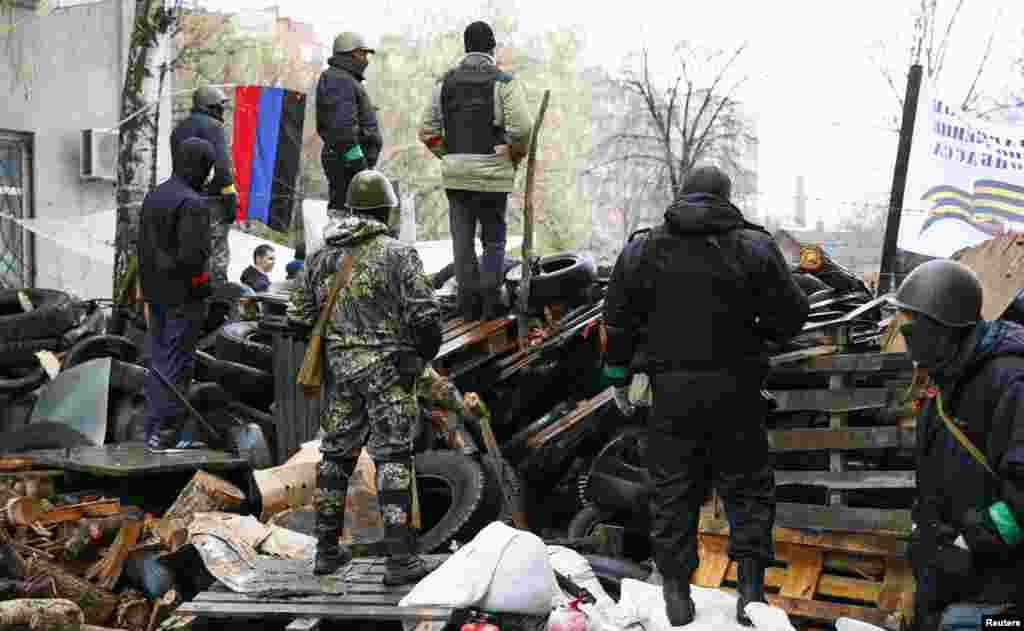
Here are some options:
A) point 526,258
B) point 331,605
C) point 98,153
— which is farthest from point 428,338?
point 98,153

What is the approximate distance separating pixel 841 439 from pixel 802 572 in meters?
0.75

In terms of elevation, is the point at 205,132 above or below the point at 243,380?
above

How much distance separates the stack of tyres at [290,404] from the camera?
29.2 feet

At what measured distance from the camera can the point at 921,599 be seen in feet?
16.0

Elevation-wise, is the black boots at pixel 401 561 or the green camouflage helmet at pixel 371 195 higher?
the green camouflage helmet at pixel 371 195

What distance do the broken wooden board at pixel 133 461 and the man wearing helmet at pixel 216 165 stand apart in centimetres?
169

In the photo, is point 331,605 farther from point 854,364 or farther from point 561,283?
point 561,283

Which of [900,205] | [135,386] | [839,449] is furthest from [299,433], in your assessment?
[900,205]

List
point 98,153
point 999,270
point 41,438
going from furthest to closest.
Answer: point 98,153 < point 41,438 < point 999,270

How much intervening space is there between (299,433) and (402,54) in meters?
35.0

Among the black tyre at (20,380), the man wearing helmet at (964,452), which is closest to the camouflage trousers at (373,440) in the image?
the man wearing helmet at (964,452)

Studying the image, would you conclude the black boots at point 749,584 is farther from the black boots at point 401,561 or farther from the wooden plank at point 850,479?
the black boots at point 401,561

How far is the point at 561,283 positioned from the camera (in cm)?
930

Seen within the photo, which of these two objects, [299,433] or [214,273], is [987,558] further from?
[214,273]
